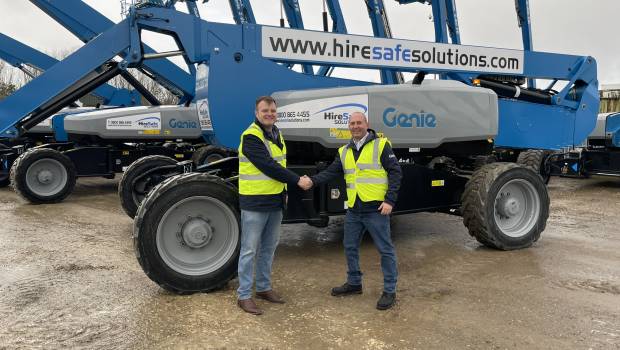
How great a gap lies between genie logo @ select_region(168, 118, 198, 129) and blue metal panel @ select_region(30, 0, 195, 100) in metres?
1.12

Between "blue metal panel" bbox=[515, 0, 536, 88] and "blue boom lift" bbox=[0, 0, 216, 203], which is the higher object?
"blue metal panel" bbox=[515, 0, 536, 88]

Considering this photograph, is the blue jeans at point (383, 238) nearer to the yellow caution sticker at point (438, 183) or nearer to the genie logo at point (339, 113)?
the genie logo at point (339, 113)

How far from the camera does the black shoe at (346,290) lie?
430 cm

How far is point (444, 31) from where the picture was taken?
11781 mm

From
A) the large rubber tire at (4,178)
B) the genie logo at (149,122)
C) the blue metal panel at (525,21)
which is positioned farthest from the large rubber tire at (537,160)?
the large rubber tire at (4,178)

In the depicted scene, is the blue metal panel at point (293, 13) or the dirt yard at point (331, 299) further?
the blue metal panel at point (293, 13)

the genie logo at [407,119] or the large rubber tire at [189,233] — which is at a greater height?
the genie logo at [407,119]

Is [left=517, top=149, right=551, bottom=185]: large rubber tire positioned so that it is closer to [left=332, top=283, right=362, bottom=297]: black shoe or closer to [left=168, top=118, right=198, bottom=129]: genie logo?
[left=168, top=118, right=198, bottom=129]: genie logo

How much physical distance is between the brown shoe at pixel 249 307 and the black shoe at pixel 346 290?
71 centimetres

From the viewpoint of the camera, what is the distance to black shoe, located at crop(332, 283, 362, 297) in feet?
14.1

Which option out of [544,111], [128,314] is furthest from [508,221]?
[128,314]

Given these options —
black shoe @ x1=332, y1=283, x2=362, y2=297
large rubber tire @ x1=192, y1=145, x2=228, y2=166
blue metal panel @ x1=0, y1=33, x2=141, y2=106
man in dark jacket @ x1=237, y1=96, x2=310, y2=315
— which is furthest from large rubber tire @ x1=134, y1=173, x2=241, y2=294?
blue metal panel @ x1=0, y1=33, x2=141, y2=106

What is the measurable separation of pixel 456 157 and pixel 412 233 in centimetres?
115

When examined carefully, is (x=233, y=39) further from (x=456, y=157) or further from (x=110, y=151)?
(x=110, y=151)
